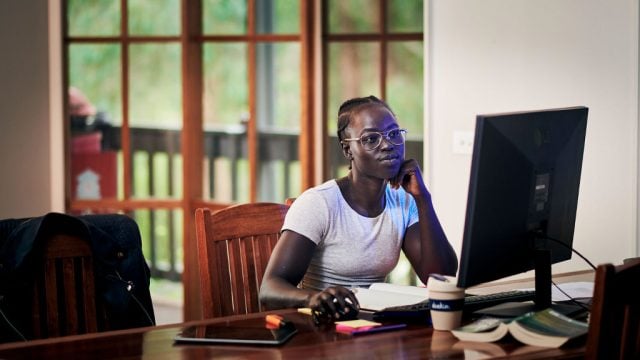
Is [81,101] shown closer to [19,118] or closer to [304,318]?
[19,118]

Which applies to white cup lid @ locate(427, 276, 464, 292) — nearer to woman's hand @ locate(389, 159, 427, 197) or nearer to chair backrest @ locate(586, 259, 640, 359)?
chair backrest @ locate(586, 259, 640, 359)

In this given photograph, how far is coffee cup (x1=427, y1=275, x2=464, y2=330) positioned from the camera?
214 cm

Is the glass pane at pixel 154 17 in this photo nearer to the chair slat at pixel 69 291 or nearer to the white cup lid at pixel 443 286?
the chair slat at pixel 69 291

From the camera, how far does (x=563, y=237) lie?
93.9 inches

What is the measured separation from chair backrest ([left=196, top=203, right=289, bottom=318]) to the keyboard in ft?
1.54

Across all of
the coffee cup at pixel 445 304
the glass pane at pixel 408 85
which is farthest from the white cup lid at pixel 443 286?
the glass pane at pixel 408 85

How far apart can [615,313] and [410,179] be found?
0.93 meters

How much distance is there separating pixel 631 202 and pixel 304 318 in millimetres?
2230

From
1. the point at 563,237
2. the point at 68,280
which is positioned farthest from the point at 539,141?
the point at 68,280

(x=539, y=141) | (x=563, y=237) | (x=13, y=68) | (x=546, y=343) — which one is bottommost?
Answer: (x=546, y=343)

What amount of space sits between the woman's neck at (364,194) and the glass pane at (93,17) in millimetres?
2300

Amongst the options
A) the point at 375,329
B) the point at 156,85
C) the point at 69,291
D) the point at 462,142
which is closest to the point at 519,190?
the point at 375,329

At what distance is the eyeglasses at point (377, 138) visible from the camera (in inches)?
103

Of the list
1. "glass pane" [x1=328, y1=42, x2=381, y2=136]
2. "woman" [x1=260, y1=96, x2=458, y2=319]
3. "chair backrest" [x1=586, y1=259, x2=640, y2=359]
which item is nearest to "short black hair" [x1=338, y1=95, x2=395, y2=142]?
"woman" [x1=260, y1=96, x2=458, y2=319]
